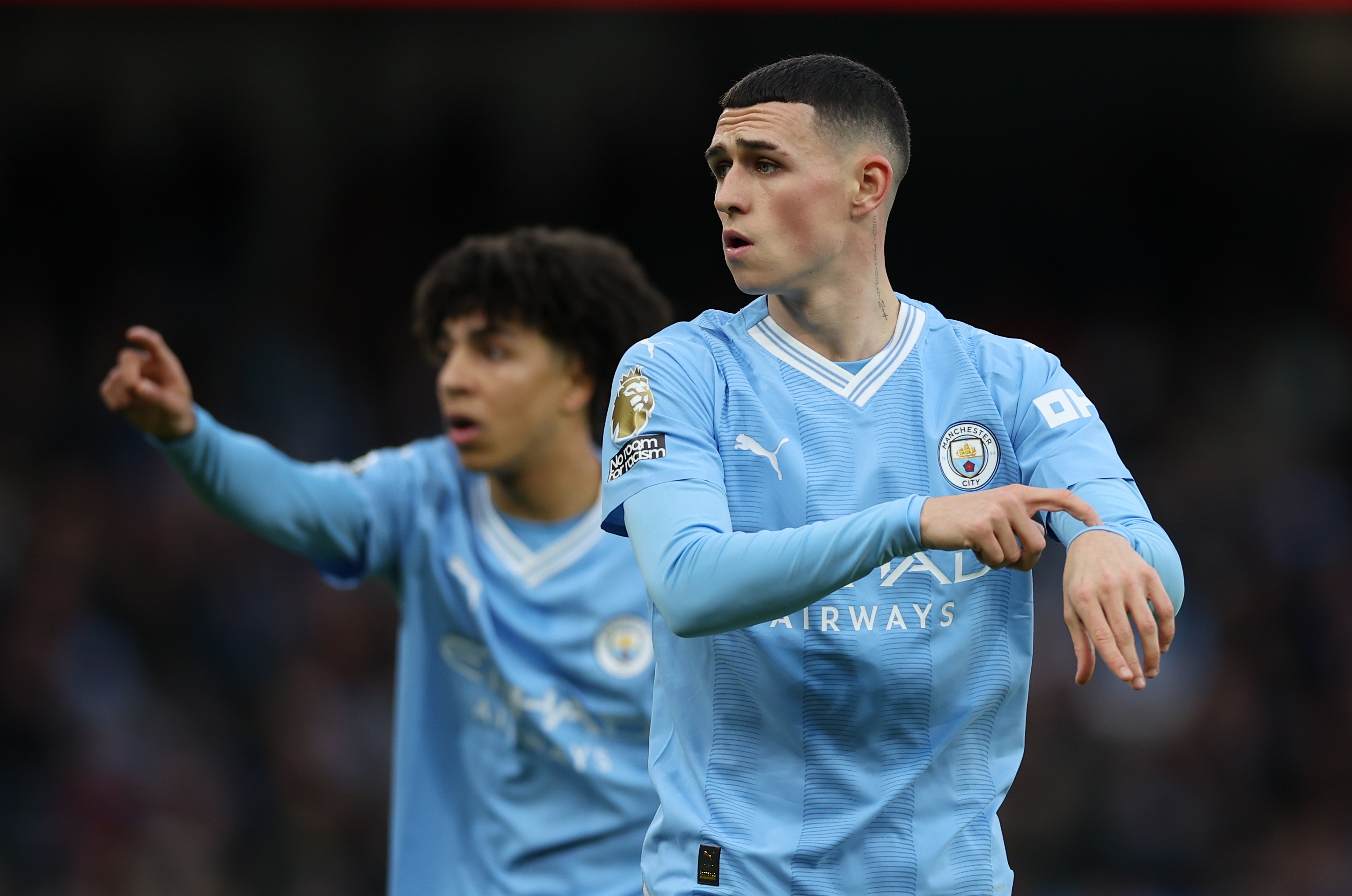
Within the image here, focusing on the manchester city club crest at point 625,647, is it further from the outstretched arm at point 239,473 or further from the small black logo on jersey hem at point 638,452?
the small black logo on jersey hem at point 638,452

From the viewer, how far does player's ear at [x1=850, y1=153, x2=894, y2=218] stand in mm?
2992

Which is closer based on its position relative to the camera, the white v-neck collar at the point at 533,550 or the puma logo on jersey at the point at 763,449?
the puma logo on jersey at the point at 763,449

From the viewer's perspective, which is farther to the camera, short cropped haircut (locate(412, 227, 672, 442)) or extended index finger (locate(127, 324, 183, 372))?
short cropped haircut (locate(412, 227, 672, 442))

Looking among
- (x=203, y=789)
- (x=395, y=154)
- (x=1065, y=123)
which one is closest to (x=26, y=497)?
(x=203, y=789)

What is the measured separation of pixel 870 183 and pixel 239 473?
6.46 ft

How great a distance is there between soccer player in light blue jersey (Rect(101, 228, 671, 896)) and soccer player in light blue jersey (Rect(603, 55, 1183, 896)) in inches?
48.3

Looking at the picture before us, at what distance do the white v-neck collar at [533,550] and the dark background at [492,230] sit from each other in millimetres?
4714

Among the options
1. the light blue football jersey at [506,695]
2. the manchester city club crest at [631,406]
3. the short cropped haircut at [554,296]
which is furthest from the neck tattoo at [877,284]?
the short cropped haircut at [554,296]

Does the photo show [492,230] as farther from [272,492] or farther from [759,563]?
[759,563]

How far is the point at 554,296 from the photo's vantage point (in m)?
4.59

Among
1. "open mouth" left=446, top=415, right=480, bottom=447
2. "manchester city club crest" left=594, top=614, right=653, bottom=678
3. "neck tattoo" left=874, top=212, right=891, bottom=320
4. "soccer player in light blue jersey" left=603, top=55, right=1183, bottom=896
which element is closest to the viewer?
"soccer player in light blue jersey" left=603, top=55, right=1183, bottom=896

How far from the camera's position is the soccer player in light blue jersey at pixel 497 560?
4098 millimetres

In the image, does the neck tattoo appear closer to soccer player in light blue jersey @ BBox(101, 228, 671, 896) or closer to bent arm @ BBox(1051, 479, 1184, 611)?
bent arm @ BBox(1051, 479, 1184, 611)

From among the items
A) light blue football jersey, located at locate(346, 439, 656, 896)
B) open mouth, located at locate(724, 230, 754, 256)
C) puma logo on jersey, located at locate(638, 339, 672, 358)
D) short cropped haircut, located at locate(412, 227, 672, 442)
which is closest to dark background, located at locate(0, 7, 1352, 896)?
light blue football jersey, located at locate(346, 439, 656, 896)
